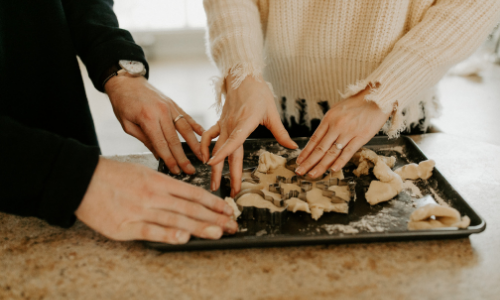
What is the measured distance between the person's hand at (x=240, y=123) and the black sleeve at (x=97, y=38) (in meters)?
0.37

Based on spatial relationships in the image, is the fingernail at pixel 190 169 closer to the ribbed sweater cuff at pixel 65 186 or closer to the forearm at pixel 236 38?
the forearm at pixel 236 38

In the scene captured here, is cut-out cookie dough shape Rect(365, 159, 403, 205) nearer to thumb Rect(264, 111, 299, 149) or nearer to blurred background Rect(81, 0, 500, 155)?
thumb Rect(264, 111, 299, 149)

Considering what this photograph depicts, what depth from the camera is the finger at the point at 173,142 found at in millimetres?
1120

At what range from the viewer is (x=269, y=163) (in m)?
1.08

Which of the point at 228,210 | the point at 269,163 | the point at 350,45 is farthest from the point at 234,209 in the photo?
the point at 350,45

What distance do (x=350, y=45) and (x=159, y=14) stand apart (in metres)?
4.71

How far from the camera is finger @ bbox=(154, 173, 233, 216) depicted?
30.6 inches

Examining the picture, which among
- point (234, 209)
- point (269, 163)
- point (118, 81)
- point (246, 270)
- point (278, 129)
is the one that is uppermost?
point (118, 81)

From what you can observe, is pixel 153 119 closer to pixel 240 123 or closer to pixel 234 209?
pixel 240 123

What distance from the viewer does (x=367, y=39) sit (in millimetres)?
1198

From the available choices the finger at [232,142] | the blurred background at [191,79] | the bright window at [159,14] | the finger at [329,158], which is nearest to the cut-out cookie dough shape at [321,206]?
the finger at [329,158]

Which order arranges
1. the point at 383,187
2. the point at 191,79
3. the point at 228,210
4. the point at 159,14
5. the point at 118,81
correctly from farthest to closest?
the point at 159,14, the point at 191,79, the point at 118,81, the point at 383,187, the point at 228,210

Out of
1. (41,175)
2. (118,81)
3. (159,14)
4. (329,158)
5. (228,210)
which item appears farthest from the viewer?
(159,14)

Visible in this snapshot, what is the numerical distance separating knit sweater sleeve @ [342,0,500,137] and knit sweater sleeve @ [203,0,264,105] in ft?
1.21
